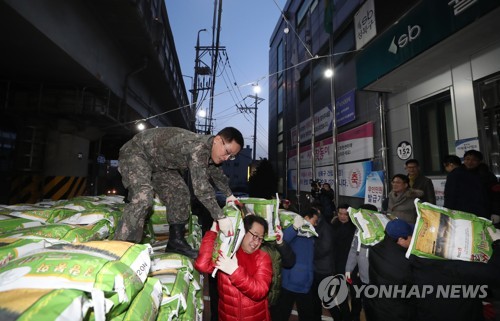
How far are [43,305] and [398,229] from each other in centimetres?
286

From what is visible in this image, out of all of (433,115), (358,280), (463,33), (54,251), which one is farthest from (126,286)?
(433,115)

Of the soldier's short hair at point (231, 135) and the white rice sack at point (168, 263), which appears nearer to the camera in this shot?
the white rice sack at point (168, 263)

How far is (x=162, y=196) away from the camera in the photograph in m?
2.78

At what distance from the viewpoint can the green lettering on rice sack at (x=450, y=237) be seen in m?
2.15

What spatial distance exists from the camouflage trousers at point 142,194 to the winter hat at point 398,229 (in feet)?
7.30

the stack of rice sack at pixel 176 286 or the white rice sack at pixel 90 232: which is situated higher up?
the white rice sack at pixel 90 232

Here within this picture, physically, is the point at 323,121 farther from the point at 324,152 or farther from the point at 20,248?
the point at 20,248

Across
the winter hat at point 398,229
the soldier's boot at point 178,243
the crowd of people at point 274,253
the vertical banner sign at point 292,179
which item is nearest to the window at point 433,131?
the crowd of people at point 274,253

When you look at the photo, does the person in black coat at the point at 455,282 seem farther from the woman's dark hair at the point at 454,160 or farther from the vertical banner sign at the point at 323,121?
the vertical banner sign at the point at 323,121

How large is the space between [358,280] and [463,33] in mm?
4302

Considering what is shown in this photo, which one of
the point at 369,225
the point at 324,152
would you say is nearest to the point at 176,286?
the point at 369,225

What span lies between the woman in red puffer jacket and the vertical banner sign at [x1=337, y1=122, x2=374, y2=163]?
6053mm

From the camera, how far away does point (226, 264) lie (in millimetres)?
1950

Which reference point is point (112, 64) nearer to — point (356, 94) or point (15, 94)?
point (15, 94)
